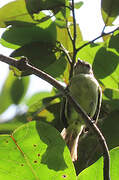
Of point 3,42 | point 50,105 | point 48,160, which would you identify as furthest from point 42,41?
point 48,160

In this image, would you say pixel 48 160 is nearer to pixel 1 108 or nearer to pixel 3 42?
pixel 1 108

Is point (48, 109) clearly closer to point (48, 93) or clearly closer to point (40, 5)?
point (48, 93)

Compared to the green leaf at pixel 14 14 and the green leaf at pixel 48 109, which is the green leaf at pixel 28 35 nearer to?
the green leaf at pixel 14 14

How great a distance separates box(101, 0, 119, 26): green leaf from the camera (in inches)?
75.8

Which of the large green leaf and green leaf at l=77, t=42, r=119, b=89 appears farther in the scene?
green leaf at l=77, t=42, r=119, b=89

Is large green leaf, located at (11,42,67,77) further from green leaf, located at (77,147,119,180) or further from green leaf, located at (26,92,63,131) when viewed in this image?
green leaf, located at (77,147,119,180)

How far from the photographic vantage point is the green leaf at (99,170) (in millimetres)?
1381

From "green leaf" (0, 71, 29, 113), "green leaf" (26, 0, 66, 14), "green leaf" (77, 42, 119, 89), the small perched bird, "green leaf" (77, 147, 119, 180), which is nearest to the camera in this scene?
"green leaf" (77, 147, 119, 180)

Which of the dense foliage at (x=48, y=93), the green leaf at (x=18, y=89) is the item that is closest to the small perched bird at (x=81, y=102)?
the dense foliage at (x=48, y=93)

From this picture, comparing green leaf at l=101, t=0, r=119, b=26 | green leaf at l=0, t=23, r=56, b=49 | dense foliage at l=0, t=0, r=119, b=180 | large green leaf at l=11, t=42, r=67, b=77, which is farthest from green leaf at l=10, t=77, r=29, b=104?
green leaf at l=101, t=0, r=119, b=26

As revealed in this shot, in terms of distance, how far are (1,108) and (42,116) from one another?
62cm

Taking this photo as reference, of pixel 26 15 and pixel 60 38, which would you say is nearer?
pixel 26 15

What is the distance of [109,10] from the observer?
1.99 m

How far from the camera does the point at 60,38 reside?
7.10 ft
